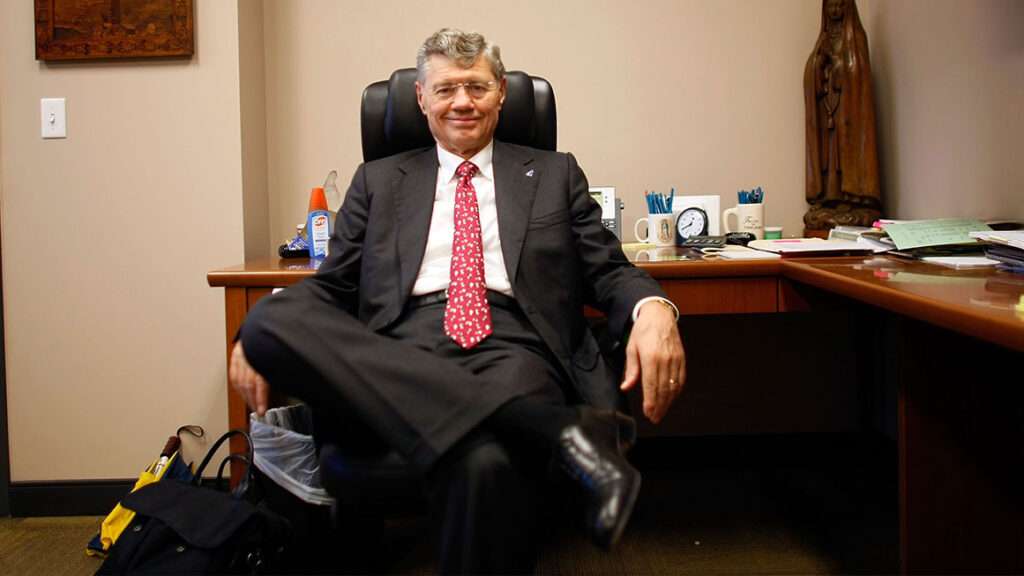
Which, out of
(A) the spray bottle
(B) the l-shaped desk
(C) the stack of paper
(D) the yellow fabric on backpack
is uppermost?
(A) the spray bottle

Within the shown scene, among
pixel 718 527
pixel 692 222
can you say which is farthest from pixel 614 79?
pixel 718 527

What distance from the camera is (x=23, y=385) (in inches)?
79.0

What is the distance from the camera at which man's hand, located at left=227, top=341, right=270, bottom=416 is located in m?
1.10

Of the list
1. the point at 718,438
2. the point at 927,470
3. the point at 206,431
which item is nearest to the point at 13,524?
the point at 206,431

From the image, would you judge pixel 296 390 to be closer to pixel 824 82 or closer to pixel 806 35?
pixel 824 82

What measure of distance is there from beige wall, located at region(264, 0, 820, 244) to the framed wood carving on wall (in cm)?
32

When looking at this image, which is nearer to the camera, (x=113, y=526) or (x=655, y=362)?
(x=655, y=362)

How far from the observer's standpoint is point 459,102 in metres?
1.41

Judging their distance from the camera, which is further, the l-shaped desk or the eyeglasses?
the eyeglasses

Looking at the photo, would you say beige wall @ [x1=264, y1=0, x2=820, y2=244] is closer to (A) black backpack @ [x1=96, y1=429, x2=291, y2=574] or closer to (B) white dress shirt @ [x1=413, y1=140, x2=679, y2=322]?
(B) white dress shirt @ [x1=413, y1=140, x2=679, y2=322]

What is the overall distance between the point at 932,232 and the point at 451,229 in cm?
97

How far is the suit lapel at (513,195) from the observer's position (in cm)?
136

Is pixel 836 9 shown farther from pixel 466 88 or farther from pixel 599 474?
pixel 599 474

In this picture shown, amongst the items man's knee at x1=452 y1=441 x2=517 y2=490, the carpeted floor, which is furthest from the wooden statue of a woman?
man's knee at x1=452 y1=441 x2=517 y2=490
